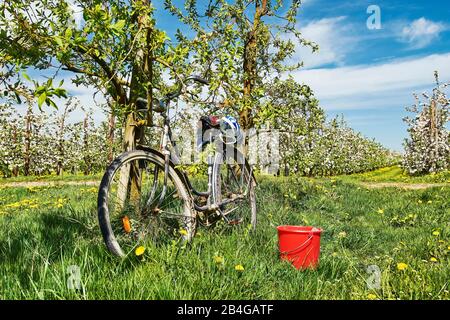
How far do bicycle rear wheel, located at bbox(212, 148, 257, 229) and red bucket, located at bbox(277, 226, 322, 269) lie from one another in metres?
1.01

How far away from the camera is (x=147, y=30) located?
3.94 m

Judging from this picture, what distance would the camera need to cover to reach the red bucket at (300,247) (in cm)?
384

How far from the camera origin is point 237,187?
5.39 m

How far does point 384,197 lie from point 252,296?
7.55 metres

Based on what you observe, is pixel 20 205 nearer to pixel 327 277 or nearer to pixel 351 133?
pixel 327 277

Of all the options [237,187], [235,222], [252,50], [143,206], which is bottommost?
[235,222]

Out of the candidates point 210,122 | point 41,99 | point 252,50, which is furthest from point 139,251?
point 252,50

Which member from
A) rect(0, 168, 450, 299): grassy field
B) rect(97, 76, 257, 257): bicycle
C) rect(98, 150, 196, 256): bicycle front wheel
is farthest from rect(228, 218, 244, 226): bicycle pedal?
rect(98, 150, 196, 256): bicycle front wheel

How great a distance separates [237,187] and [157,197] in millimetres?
1774
